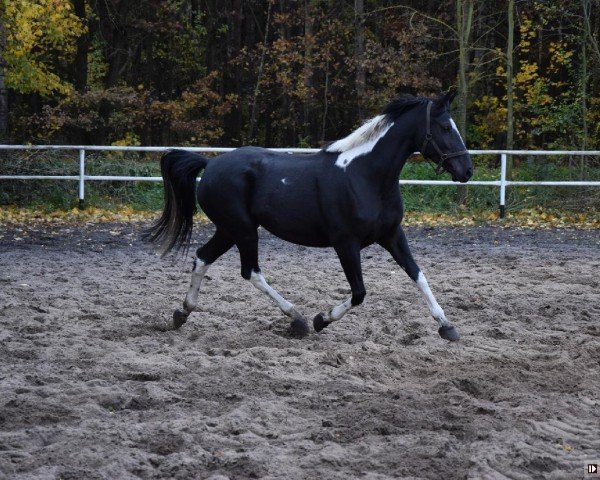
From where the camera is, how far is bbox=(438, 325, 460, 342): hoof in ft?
20.9

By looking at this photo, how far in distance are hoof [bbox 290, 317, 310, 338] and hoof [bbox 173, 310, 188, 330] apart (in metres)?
0.88

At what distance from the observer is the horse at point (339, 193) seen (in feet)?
21.0

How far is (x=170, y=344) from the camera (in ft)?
21.1

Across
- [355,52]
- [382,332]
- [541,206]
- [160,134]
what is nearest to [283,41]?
[355,52]

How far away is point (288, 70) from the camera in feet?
76.1

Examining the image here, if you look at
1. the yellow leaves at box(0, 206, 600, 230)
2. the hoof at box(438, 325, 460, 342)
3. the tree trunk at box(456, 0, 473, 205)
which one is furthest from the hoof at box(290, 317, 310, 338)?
the tree trunk at box(456, 0, 473, 205)

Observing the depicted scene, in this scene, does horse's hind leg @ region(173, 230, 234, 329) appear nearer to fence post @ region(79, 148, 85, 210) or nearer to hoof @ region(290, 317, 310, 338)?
hoof @ region(290, 317, 310, 338)

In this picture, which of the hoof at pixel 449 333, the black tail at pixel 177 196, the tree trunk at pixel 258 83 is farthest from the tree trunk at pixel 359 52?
the hoof at pixel 449 333

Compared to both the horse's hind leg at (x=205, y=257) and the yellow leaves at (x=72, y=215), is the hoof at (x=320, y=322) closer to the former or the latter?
the horse's hind leg at (x=205, y=257)

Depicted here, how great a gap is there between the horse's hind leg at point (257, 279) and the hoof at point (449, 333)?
105 cm

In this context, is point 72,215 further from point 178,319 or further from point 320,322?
point 320,322

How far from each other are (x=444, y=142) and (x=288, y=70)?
1730 cm

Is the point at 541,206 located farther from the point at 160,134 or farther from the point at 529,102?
the point at 160,134

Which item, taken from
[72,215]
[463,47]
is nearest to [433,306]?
[72,215]
